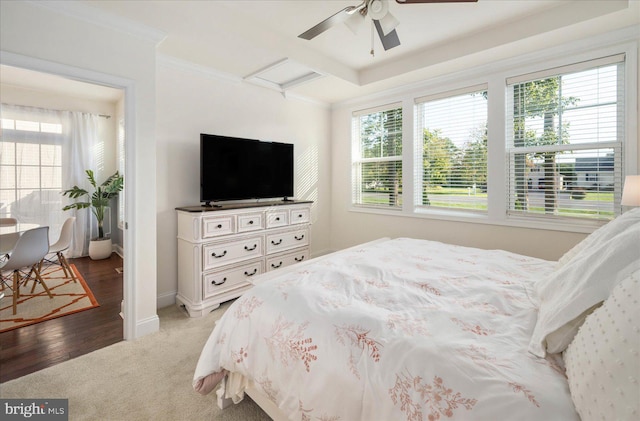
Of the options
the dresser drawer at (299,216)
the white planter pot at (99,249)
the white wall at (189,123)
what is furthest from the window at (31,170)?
the dresser drawer at (299,216)

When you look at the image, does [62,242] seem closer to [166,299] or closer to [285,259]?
[166,299]

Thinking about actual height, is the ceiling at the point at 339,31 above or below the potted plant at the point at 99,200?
above

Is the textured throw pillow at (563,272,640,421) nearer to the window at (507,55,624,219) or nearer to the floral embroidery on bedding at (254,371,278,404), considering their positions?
the floral embroidery on bedding at (254,371,278,404)

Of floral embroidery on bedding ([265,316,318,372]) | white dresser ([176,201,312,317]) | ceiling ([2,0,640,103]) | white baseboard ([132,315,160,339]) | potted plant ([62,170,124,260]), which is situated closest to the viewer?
floral embroidery on bedding ([265,316,318,372])

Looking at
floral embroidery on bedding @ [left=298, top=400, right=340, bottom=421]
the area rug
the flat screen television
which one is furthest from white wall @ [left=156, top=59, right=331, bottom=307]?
floral embroidery on bedding @ [left=298, top=400, right=340, bottom=421]

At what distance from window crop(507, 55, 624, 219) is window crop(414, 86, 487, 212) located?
11.6 inches

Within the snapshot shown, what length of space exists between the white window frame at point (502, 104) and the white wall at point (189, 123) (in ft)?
4.90

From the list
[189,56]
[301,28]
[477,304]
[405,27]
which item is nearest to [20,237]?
[189,56]

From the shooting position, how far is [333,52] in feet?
10.7

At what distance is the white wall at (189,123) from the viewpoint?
2943mm

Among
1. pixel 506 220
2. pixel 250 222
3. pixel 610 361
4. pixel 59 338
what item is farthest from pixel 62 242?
pixel 506 220

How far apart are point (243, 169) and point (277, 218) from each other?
69 centimetres

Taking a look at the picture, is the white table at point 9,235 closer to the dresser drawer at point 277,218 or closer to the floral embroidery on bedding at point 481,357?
the dresser drawer at point 277,218

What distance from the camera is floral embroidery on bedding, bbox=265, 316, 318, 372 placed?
3.72 ft
